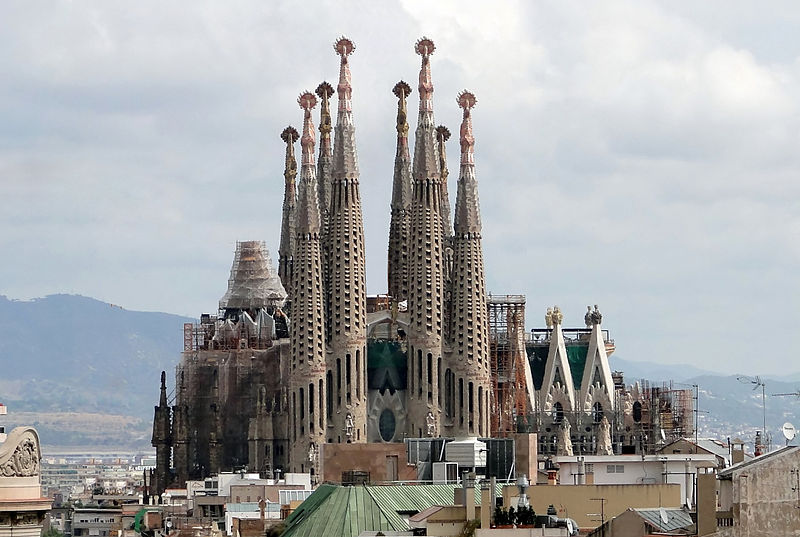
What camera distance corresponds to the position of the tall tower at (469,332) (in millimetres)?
138500

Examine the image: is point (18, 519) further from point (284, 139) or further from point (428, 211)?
point (284, 139)

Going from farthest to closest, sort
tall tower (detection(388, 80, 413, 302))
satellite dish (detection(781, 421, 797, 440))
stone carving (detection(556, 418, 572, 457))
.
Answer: tall tower (detection(388, 80, 413, 302))
stone carving (detection(556, 418, 572, 457))
satellite dish (detection(781, 421, 797, 440))

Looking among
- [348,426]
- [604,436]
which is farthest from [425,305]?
[604,436]

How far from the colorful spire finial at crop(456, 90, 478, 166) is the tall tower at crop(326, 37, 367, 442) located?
7266mm

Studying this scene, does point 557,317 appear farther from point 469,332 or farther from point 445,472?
point 445,472

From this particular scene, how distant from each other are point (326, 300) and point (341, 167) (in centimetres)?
716

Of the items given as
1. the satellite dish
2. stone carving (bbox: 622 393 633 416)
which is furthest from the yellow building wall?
stone carving (bbox: 622 393 633 416)

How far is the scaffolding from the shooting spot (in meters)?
146

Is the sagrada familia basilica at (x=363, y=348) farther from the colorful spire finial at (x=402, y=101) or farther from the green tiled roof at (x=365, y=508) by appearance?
the green tiled roof at (x=365, y=508)

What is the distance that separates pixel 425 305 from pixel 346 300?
4172mm

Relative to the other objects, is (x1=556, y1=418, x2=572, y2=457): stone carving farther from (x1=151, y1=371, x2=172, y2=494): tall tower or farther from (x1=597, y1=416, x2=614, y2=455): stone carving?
(x1=151, y1=371, x2=172, y2=494): tall tower

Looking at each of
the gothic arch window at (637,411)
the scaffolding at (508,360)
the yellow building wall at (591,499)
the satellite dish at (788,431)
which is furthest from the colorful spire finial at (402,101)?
the satellite dish at (788,431)

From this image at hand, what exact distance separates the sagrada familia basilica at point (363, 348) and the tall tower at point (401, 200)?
0.08 metres

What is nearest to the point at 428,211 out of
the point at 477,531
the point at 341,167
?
the point at 341,167
